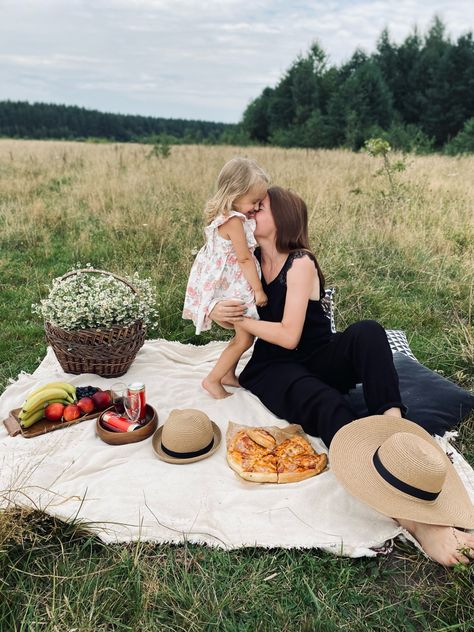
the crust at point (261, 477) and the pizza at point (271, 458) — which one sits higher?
the pizza at point (271, 458)

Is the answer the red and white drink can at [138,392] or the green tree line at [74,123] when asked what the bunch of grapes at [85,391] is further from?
the green tree line at [74,123]

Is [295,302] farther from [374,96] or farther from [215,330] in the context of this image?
[374,96]

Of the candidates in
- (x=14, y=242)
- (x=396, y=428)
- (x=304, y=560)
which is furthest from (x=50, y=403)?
(x=14, y=242)

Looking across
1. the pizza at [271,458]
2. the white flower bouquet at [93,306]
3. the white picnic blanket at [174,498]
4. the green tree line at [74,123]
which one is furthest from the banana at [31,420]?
the green tree line at [74,123]

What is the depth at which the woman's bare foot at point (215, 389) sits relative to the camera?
12.0 feet

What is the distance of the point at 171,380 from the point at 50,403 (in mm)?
946

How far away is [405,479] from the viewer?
7.34 feet

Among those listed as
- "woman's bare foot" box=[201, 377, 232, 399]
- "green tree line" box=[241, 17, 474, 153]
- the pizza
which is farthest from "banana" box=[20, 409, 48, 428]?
"green tree line" box=[241, 17, 474, 153]

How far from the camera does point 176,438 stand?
2.87 metres

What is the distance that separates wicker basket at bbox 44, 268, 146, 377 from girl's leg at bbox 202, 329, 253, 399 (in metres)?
0.68

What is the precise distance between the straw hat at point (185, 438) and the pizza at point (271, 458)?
0.58 ft

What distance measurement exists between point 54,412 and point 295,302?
1.73 metres

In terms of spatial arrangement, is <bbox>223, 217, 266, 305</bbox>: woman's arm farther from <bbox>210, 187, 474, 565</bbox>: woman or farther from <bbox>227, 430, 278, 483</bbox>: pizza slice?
<bbox>227, 430, 278, 483</bbox>: pizza slice

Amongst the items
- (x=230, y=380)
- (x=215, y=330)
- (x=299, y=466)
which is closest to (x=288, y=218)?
(x=230, y=380)
